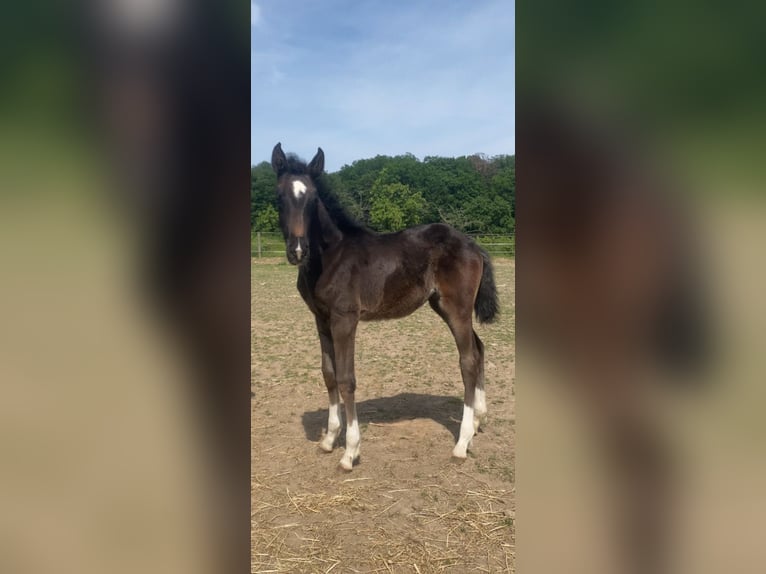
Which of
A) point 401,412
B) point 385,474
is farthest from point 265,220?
point 385,474

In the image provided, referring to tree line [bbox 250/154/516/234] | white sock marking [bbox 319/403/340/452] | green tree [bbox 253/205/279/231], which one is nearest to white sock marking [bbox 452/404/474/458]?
white sock marking [bbox 319/403/340/452]

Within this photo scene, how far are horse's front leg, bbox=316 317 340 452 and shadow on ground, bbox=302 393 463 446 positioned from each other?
235 mm

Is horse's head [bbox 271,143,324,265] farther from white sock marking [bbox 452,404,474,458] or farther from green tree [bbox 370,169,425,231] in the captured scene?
green tree [bbox 370,169,425,231]

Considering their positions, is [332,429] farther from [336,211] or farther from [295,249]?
[336,211]

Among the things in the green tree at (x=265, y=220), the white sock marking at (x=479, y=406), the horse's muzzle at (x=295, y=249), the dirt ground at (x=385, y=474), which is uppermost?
the green tree at (x=265, y=220)

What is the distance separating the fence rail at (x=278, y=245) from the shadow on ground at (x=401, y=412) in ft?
47.6

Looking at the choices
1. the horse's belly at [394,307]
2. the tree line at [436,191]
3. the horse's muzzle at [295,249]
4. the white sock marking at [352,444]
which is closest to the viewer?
the horse's muzzle at [295,249]

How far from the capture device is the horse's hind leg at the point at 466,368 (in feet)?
11.5

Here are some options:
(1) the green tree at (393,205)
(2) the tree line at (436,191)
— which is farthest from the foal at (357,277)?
(1) the green tree at (393,205)

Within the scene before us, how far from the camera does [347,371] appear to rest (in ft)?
11.1

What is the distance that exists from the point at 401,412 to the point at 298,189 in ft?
7.57

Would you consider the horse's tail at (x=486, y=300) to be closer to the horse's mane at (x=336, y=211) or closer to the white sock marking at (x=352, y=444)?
the horse's mane at (x=336, y=211)
